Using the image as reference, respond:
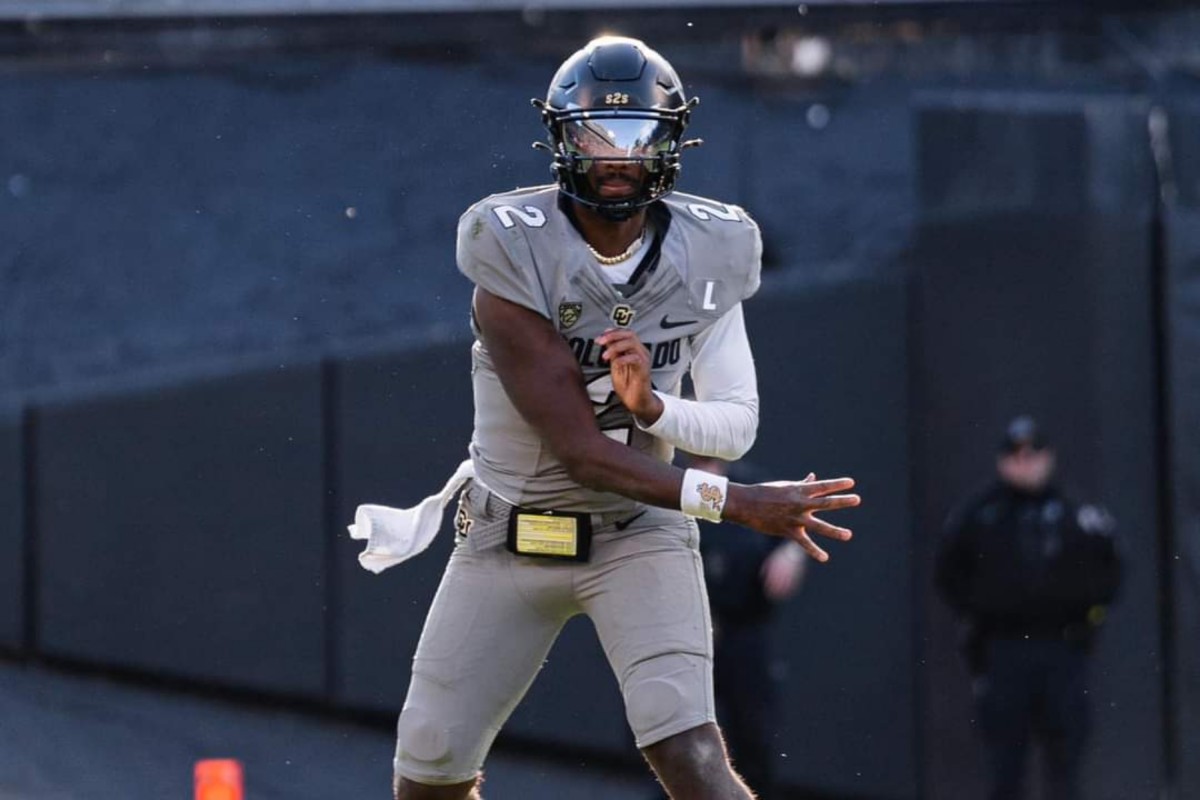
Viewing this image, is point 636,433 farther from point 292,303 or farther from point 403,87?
point 292,303

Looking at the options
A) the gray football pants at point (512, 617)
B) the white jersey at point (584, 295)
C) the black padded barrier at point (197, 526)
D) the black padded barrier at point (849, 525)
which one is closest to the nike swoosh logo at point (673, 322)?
the white jersey at point (584, 295)

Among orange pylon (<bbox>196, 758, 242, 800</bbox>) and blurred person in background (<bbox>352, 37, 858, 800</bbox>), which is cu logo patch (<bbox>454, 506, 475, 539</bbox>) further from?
orange pylon (<bbox>196, 758, 242, 800</bbox>)

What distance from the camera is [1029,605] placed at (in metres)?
7.96

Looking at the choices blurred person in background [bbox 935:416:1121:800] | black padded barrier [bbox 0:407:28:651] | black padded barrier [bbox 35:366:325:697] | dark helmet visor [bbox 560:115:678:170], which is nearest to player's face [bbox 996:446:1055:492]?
blurred person in background [bbox 935:416:1121:800]

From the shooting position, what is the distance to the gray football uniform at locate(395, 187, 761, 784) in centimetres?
433

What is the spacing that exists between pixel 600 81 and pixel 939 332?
427 cm

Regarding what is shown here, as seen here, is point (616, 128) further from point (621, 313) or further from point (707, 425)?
point (707, 425)

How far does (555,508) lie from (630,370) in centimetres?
38

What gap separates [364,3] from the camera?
788 cm

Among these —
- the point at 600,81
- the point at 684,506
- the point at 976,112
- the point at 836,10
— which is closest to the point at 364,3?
the point at 836,10

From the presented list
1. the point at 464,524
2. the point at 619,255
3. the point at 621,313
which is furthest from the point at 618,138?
the point at 464,524

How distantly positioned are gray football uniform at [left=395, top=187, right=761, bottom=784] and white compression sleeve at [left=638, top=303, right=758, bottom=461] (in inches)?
1.8

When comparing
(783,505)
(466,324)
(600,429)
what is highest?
(466,324)

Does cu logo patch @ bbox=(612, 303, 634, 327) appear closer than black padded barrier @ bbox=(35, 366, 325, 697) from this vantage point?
Yes
